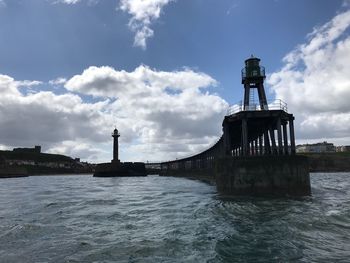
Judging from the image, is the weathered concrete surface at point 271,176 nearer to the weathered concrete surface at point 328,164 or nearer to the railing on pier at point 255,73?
the railing on pier at point 255,73

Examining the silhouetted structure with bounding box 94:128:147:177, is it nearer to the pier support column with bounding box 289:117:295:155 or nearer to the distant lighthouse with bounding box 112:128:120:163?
the distant lighthouse with bounding box 112:128:120:163

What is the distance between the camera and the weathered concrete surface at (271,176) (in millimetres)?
31000

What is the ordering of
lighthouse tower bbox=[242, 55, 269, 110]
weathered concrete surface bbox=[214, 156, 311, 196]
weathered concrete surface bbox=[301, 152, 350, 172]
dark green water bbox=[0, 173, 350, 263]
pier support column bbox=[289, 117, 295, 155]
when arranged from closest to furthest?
dark green water bbox=[0, 173, 350, 263] < weathered concrete surface bbox=[214, 156, 311, 196] < pier support column bbox=[289, 117, 295, 155] < lighthouse tower bbox=[242, 55, 269, 110] < weathered concrete surface bbox=[301, 152, 350, 172]

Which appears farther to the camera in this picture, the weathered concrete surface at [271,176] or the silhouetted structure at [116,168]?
the silhouetted structure at [116,168]

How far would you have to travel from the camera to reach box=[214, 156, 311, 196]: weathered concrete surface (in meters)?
31.0

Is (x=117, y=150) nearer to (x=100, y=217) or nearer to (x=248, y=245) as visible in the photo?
(x=100, y=217)

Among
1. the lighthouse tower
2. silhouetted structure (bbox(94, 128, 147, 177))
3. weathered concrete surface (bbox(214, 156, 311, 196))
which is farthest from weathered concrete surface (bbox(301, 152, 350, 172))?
weathered concrete surface (bbox(214, 156, 311, 196))

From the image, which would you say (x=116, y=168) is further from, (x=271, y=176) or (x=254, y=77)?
(x=271, y=176)

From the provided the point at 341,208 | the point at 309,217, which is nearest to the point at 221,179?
the point at 341,208

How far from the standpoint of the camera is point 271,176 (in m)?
31.1

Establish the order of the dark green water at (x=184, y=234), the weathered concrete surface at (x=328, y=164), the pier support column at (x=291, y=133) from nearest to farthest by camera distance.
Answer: the dark green water at (x=184, y=234)
the pier support column at (x=291, y=133)
the weathered concrete surface at (x=328, y=164)

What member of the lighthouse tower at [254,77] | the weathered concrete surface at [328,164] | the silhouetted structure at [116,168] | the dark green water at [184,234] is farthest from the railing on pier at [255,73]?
the weathered concrete surface at [328,164]

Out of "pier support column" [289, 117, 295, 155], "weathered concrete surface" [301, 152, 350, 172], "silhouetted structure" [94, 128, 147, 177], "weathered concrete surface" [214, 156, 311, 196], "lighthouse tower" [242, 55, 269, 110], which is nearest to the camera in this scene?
"weathered concrete surface" [214, 156, 311, 196]

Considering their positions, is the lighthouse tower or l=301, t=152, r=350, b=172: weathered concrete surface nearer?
the lighthouse tower
